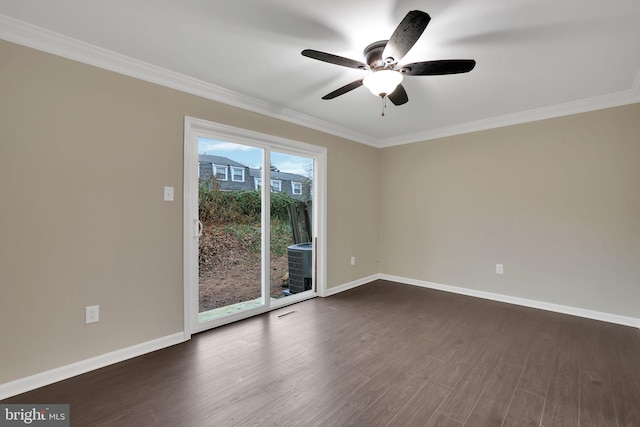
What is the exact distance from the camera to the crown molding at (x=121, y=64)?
185 centimetres

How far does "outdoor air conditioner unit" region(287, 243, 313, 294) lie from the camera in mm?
3746

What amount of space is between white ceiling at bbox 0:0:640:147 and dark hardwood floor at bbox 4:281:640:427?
2.39m

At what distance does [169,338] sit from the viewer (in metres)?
2.53

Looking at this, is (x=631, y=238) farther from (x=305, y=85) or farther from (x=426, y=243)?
(x=305, y=85)

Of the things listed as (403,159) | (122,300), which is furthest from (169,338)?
(403,159)

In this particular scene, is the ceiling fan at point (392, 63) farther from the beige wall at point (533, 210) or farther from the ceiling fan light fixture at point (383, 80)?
the beige wall at point (533, 210)

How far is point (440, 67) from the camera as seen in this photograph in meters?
1.83

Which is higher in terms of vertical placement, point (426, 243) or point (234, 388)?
point (426, 243)

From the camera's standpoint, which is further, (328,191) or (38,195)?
(328,191)

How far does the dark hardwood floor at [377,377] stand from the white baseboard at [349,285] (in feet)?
2.92

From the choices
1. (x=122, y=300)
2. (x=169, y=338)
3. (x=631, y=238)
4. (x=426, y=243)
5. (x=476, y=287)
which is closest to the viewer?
(x=122, y=300)

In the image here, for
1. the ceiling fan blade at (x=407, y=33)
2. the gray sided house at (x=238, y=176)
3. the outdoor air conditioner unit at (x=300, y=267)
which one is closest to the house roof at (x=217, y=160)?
the gray sided house at (x=238, y=176)

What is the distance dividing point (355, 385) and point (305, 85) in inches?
103

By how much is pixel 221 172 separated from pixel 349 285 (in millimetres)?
2585
